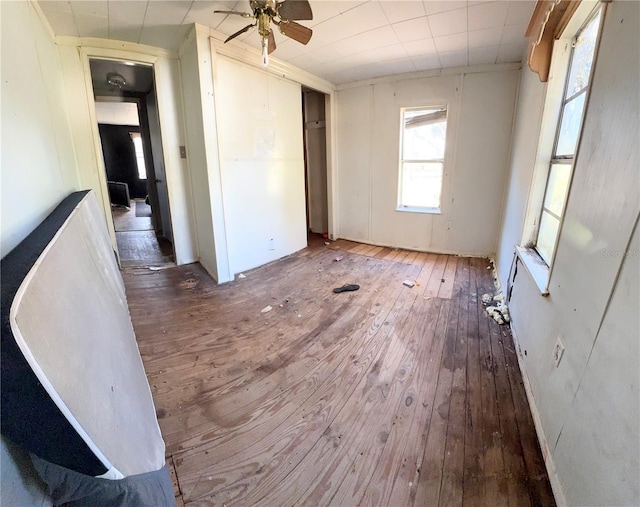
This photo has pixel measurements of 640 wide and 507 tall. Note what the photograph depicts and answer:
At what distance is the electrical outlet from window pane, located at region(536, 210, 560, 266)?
0.76m

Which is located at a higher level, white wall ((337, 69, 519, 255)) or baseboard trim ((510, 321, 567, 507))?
white wall ((337, 69, 519, 255))

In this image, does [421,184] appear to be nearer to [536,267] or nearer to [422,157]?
[422,157]

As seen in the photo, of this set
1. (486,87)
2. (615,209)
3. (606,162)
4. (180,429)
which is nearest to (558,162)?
(606,162)

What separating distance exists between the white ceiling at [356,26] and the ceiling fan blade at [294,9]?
0.80 ft

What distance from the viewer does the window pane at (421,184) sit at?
14.1ft

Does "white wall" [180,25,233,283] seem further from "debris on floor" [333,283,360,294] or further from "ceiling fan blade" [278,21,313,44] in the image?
"debris on floor" [333,283,360,294]

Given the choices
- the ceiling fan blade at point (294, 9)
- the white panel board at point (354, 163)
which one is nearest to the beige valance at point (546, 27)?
the ceiling fan blade at point (294, 9)

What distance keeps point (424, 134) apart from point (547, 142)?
2.26 m

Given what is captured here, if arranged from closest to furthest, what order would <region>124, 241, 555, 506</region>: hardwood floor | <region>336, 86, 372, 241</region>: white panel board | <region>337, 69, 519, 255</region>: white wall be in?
<region>124, 241, 555, 506</region>: hardwood floor < <region>337, 69, 519, 255</region>: white wall < <region>336, 86, 372, 241</region>: white panel board

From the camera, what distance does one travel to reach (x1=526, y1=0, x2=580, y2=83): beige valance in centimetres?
176

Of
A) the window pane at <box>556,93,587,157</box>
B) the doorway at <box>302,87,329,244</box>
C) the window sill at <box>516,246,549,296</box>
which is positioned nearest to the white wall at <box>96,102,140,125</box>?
the doorway at <box>302,87,329,244</box>

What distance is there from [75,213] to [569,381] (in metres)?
2.33

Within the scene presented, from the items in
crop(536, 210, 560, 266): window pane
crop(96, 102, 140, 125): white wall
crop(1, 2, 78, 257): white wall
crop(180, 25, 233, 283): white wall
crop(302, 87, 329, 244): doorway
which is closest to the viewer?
crop(1, 2, 78, 257): white wall

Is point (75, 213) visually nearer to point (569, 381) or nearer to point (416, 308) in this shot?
point (569, 381)
